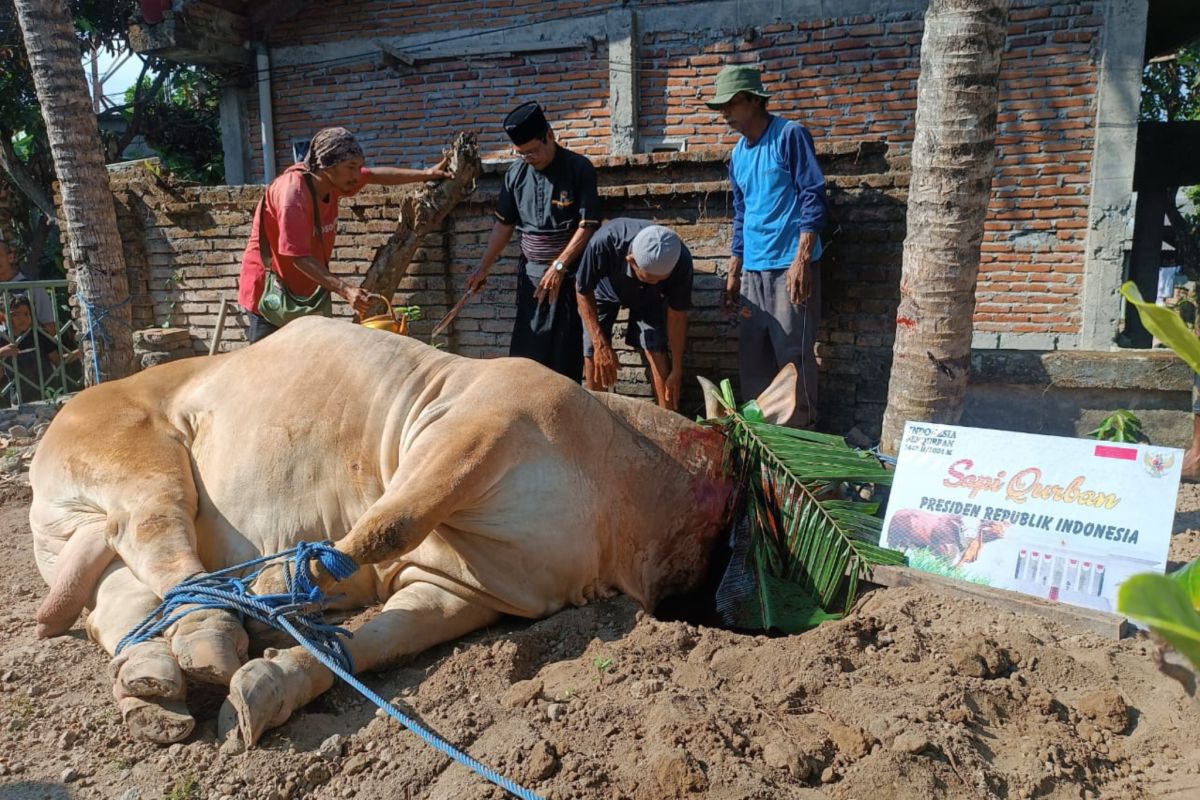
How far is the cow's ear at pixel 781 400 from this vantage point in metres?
4.22

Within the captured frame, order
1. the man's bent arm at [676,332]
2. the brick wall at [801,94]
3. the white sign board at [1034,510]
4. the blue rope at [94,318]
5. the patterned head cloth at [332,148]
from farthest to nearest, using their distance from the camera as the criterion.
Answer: the brick wall at [801,94] < the blue rope at [94,318] < the man's bent arm at [676,332] < the patterned head cloth at [332,148] < the white sign board at [1034,510]

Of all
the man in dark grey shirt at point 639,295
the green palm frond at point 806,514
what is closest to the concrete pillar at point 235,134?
the man in dark grey shirt at point 639,295

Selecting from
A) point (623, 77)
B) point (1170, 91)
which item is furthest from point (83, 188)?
point (1170, 91)

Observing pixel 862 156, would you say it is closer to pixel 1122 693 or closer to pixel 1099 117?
pixel 1122 693

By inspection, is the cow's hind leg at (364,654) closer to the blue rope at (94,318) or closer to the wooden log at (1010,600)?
the wooden log at (1010,600)

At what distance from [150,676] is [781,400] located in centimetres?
283

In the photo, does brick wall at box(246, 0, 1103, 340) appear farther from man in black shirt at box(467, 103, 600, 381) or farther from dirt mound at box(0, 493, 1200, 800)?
dirt mound at box(0, 493, 1200, 800)

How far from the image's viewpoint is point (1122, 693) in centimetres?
274

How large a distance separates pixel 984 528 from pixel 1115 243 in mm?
6825

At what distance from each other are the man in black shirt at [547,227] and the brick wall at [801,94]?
3.73 meters

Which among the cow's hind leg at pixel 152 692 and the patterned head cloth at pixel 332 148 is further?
the patterned head cloth at pixel 332 148

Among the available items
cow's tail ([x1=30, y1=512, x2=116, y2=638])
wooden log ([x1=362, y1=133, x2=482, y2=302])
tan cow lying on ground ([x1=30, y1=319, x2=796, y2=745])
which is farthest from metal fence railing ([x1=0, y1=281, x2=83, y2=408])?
cow's tail ([x1=30, y1=512, x2=116, y2=638])

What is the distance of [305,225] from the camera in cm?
543

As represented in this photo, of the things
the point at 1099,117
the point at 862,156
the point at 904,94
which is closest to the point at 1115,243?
the point at 1099,117
